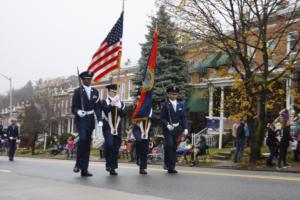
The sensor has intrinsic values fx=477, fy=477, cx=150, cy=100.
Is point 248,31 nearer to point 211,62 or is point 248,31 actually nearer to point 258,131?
point 258,131

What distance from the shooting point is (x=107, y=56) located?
37.2 ft

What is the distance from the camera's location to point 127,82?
49.0 metres

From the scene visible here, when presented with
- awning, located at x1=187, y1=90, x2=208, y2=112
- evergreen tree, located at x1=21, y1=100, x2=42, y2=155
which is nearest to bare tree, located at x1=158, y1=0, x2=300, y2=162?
awning, located at x1=187, y1=90, x2=208, y2=112

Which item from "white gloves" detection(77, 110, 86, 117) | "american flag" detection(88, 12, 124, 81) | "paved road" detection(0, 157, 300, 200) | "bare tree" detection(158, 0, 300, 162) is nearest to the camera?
"paved road" detection(0, 157, 300, 200)

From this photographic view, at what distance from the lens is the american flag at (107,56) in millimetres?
11267

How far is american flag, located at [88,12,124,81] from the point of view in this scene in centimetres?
1127

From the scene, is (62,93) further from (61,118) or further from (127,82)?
(127,82)

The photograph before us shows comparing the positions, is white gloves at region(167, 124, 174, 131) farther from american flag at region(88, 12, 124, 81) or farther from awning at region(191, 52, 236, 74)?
awning at region(191, 52, 236, 74)

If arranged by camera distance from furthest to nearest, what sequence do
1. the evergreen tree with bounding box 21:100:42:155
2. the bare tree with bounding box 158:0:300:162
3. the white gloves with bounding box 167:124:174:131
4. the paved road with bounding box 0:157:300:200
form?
the evergreen tree with bounding box 21:100:42:155, the bare tree with bounding box 158:0:300:162, the white gloves with bounding box 167:124:174:131, the paved road with bounding box 0:157:300:200

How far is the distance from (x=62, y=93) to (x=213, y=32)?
1983 inches

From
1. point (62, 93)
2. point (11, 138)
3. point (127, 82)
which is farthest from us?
point (62, 93)

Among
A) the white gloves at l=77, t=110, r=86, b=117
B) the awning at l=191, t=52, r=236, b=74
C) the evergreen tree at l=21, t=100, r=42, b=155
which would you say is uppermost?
the awning at l=191, t=52, r=236, b=74

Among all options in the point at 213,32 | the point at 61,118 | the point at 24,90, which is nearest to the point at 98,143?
the point at 61,118

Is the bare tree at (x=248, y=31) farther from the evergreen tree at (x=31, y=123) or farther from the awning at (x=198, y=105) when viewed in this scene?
the evergreen tree at (x=31, y=123)
